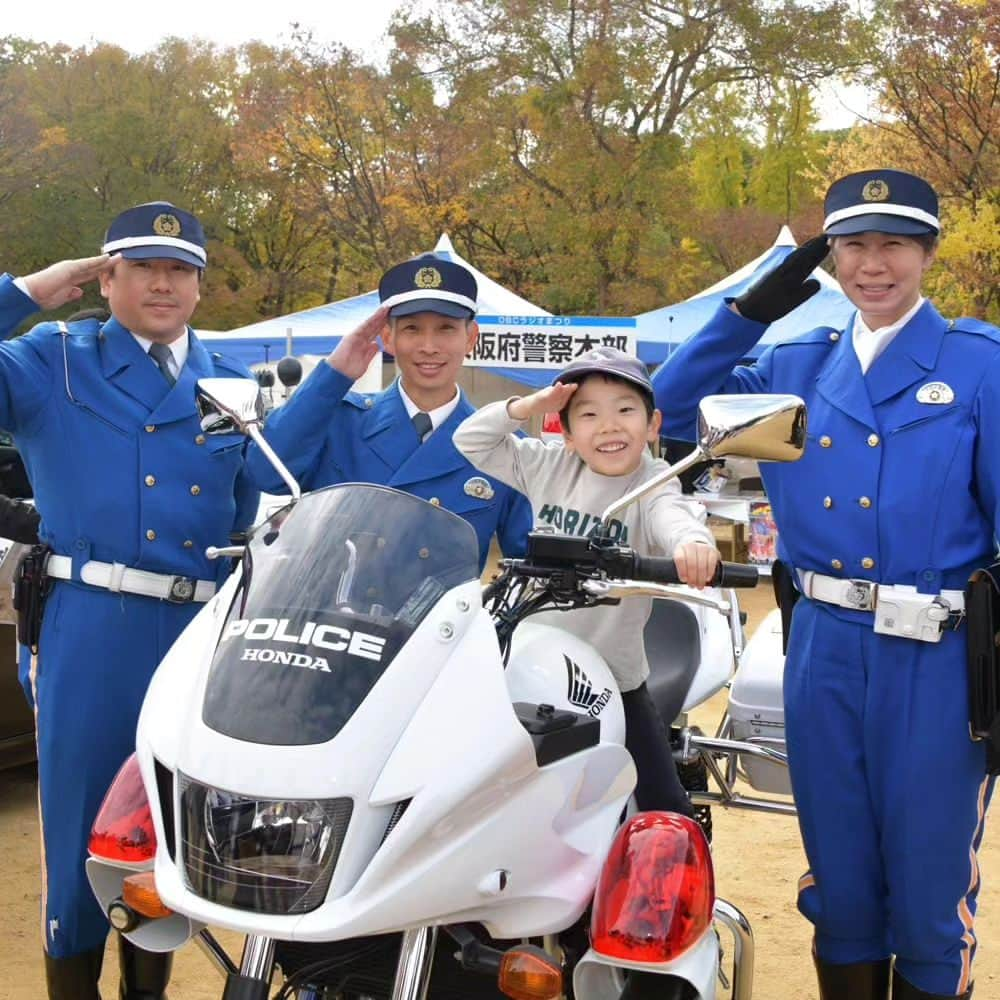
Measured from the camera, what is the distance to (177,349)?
3.26 metres

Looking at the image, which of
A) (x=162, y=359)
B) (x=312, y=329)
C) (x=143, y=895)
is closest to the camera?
(x=143, y=895)

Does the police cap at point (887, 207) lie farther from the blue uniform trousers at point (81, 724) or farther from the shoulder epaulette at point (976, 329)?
the blue uniform trousers at point (81, 724)

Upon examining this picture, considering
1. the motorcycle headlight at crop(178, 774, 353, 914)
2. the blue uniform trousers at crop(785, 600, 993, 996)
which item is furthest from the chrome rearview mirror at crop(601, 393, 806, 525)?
the blue uniform trousers at crop(785, 600, 993, 996)

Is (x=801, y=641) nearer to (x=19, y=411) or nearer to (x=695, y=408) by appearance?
(x=695, y=408)

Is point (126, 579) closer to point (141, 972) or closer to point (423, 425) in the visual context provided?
point (423, 425)

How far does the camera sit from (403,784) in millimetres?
1655

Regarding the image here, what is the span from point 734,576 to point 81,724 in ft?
5.55

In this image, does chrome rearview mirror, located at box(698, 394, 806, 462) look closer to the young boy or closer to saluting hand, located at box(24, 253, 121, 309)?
the young boy

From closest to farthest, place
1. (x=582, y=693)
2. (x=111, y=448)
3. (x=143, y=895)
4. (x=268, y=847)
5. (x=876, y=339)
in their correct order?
(x=268, y=847)
(x=143, y=895)
(x=582, y=693)
(x=876, y=339)
(x=111, y=448)

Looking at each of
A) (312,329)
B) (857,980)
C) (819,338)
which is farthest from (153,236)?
(312,329)

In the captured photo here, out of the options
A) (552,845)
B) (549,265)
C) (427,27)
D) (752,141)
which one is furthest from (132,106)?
(552,845)

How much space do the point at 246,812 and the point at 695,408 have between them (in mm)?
1767

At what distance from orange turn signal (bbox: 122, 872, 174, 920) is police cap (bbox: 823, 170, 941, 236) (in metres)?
1.92

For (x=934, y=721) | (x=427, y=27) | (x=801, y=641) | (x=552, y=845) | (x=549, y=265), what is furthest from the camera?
(x=427, y=27)
